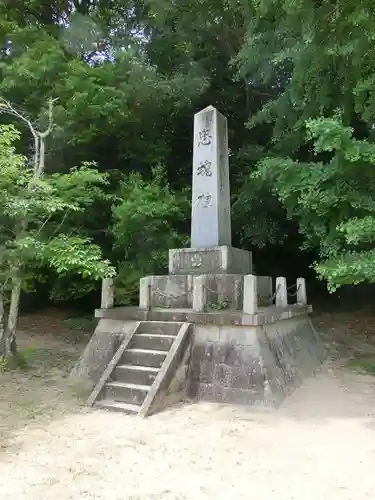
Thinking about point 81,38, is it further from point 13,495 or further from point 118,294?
point 13,495

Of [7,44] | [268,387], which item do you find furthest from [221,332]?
[7,44]

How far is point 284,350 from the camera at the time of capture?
699 cm

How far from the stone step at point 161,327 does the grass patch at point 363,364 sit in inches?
162

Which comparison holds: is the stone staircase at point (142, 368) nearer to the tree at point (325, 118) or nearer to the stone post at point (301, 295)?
the tree at point (325, 118)

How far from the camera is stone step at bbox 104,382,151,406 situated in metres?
5.48

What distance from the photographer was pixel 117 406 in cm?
540

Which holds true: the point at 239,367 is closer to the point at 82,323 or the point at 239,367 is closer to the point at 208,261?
the point at 208,261

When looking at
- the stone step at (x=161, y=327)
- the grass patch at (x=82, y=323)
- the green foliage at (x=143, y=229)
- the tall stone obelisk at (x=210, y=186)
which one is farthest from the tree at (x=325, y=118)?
the grass patch at (x=82, y=323)

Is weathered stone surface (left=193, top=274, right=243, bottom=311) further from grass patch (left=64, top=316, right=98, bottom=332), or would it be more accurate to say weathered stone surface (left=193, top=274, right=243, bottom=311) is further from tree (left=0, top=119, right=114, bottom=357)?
grass patch (left=64, top=316, right=98, bottom=332)

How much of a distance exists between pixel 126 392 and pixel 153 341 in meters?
0.88

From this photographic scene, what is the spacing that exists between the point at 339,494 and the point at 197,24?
12.0m

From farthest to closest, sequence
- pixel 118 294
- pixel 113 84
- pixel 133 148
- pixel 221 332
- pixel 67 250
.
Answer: pixel 133 148 < pixel 113 84 < pixel 118 294 < pixel 67 250 < pixel 221 332

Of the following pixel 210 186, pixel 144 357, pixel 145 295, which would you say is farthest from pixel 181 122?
pixel 144 357

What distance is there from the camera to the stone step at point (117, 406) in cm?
527
